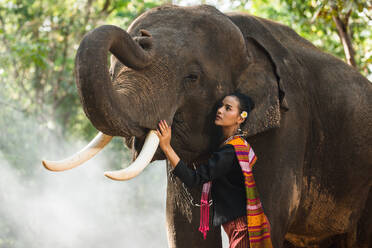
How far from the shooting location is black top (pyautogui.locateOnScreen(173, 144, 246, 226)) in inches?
101

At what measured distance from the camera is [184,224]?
3.38 m

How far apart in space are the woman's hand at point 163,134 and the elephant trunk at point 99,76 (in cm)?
23

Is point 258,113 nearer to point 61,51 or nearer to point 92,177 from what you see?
point 92,177

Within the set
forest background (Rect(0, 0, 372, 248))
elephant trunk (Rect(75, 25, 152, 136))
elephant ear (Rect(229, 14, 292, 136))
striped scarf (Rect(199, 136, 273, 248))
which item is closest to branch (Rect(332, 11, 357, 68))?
forest background (Rect(0, 0, 372, 248))

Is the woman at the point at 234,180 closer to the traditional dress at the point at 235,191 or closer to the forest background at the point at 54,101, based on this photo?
the traditional dress at the point at 235,191

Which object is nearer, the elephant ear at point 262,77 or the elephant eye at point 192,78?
the elephant eye at point 192,78

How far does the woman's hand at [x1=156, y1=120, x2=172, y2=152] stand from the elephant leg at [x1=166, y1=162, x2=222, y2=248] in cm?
75

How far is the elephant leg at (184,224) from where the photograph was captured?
10.9ft

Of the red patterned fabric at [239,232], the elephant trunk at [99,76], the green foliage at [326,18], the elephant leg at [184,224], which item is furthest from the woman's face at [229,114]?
the green foliage at [326,18]

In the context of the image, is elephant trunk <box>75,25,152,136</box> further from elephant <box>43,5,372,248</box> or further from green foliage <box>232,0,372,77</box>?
green foliage <box>232,0,372,77</box>

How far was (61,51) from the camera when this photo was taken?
10344 mm

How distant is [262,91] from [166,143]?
66cm

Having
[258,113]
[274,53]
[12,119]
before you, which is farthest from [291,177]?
[12,119]

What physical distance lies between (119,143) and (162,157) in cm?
646
